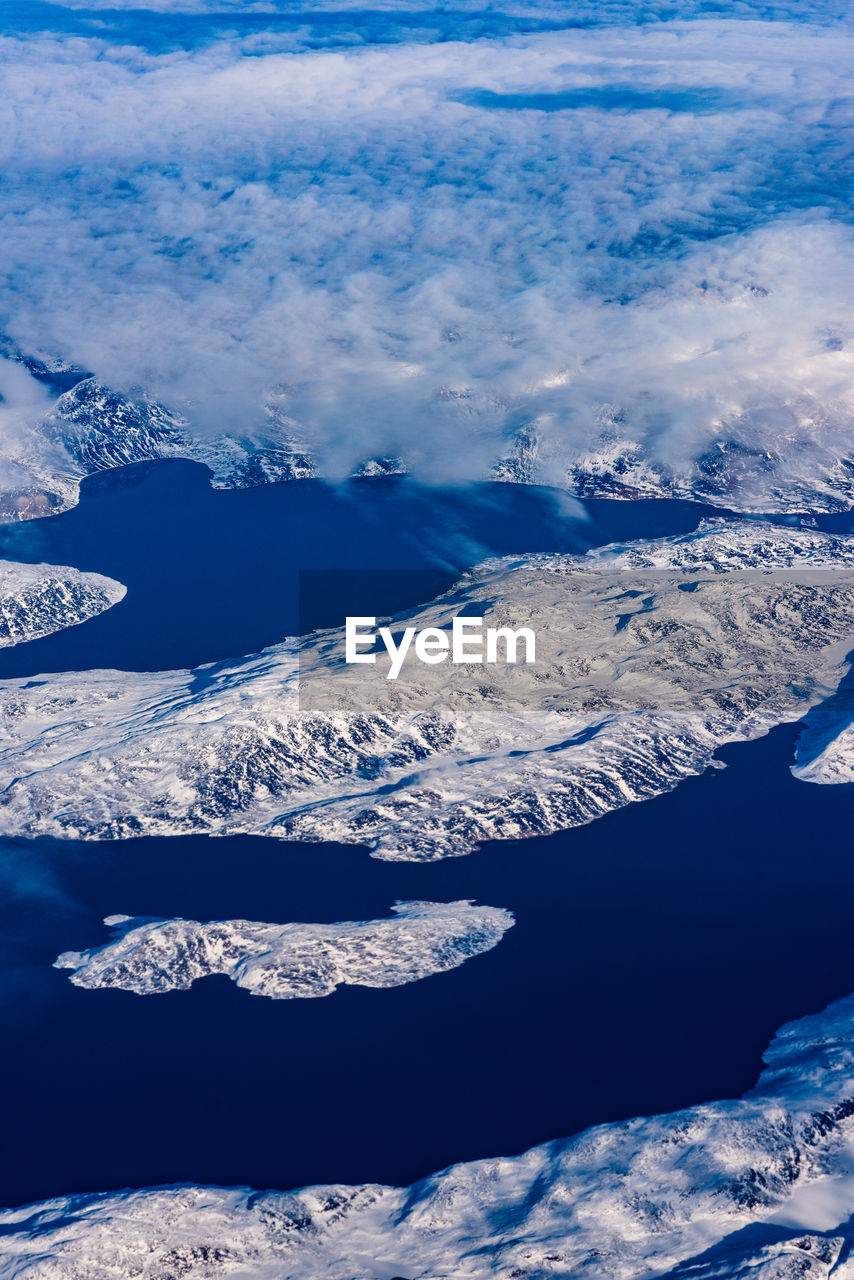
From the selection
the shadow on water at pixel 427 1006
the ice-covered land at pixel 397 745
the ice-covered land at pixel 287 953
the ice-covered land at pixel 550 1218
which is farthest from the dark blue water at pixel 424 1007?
the ice-covered land at pixel 397 745

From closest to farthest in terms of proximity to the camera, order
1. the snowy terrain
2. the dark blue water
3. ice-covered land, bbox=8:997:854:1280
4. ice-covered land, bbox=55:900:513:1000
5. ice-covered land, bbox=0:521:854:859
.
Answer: ice-covered land, bbox=8:997:854:1280 → the dark blue water → ice-covered land, bbox=55:900:513:1000 → ice-covered land, bbox=0:521:854:859 → the snowy terrain

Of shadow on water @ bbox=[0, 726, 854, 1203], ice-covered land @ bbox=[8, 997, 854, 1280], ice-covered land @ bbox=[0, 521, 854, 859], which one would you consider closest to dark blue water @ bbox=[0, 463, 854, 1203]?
shadow on water @ bbox=[0, 726, 854, 1203]

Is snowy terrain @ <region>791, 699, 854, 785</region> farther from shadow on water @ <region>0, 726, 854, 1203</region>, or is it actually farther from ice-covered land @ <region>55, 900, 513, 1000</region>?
ice-covered land @ <region>55, 900, 513, 1000</region>

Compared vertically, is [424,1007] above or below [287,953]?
below

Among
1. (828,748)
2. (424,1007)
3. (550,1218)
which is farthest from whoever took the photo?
(828,748)

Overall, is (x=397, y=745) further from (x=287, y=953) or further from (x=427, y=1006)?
(x=427, y=1006)

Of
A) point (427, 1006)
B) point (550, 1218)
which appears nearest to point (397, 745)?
point (427, 1006)
